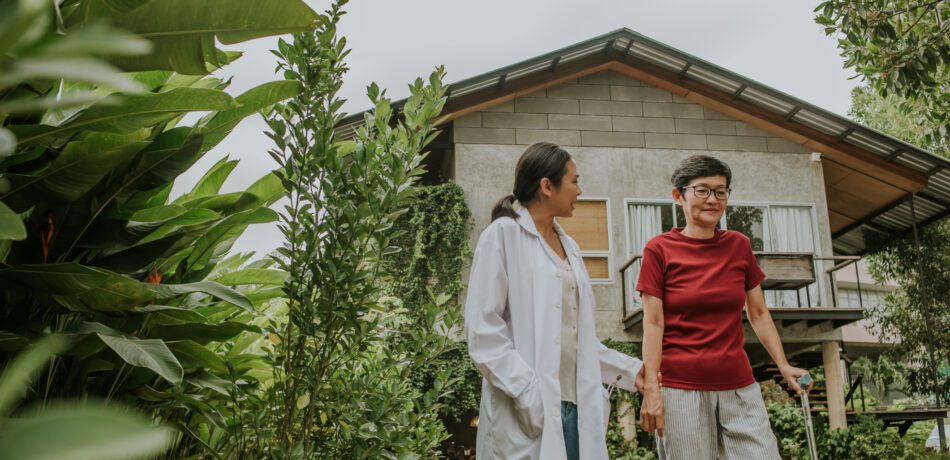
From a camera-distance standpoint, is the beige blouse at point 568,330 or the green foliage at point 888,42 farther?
the green foliage at point 888,42

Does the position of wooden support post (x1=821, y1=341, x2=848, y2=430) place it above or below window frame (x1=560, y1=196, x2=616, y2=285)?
below

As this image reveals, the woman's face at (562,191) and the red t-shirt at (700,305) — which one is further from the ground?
the woman's face at (562,191)

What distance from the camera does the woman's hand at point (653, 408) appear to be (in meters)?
3.03

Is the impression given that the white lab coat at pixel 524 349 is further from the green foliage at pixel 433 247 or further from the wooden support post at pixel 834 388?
the wooden support post at pixel 834 388

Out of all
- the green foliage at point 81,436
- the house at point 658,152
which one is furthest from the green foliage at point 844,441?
the green foliage at point 81,436

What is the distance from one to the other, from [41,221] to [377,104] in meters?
1.02

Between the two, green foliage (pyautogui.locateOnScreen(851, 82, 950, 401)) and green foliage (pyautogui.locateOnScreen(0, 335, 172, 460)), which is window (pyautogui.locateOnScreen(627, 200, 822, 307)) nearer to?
green foliage (pyautogui.locateOnScreen(851, 82, 950, 401))

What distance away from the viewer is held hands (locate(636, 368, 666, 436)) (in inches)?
119

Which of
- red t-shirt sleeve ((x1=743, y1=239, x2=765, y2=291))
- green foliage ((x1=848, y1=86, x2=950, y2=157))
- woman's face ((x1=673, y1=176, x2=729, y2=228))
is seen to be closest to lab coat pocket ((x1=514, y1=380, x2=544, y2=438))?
woman's face ((x1=673, y1=176, x2=729, y2=228))

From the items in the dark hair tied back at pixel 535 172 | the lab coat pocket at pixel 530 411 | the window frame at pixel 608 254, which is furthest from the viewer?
the window frame at pixel 608 254

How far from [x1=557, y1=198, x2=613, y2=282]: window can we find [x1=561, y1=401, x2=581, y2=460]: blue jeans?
10217 millimetres

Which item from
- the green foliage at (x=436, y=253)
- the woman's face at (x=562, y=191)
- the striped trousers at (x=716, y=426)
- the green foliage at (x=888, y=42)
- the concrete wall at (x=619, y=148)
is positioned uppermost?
the concrete wall at (x=619, y=148)

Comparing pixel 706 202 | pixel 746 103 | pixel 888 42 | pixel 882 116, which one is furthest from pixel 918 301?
pixel 706 202

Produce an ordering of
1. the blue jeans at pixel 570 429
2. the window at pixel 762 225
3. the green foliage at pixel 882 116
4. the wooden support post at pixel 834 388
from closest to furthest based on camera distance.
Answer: the blue jeans at pixel 570 429 → the wooden support post at pixel 834 388 → the window at pixel 762 225 → the green foliage at pixel 882 116
